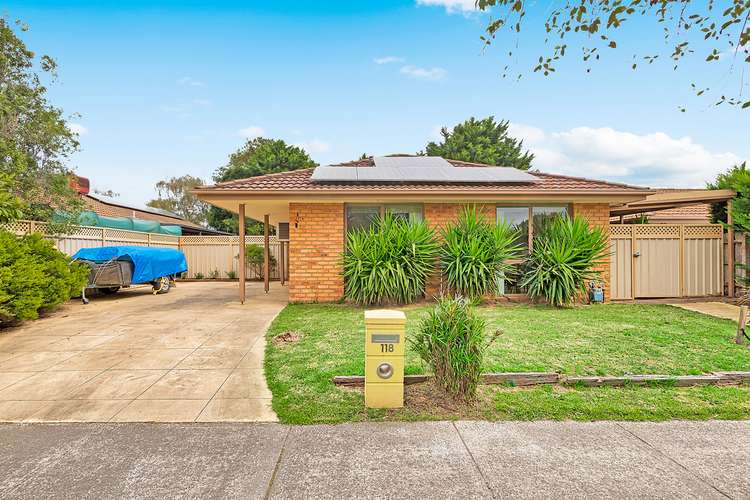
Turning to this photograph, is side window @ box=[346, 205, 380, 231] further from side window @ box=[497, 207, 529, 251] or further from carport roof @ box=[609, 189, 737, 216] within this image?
carport roof @ box=[609, 189, 737, 216]

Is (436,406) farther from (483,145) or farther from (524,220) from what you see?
(483,145)

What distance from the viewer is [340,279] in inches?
361

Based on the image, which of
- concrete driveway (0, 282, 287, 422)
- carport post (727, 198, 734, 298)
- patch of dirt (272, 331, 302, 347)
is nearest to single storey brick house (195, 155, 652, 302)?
concrete driveway (0, 282, 287, 422)

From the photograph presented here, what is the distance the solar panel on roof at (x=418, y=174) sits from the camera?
9.20 metres

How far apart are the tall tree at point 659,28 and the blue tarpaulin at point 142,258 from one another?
1062cm

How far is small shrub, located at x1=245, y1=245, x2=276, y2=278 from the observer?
52.0ft

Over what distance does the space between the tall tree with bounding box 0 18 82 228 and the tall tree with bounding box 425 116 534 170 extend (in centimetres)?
2509

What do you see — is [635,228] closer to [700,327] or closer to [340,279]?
[700,327]

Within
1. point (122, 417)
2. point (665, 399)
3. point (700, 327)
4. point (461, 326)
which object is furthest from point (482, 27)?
point (700, 327)

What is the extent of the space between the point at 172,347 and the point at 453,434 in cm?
441

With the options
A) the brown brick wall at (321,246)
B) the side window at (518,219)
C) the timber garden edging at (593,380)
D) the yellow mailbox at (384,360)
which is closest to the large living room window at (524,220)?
the side window at (518,219)

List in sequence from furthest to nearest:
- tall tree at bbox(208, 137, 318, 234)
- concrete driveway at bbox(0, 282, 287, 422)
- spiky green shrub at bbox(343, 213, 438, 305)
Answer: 1. tall tree at bbox(208, 137, 318, 234)
2. spiky green shrub at bbox(343, 213, 438, 305)
3. concrete driveway at bbox(0, 282, 287, 422)

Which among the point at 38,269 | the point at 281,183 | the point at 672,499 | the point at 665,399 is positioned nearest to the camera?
the point at 672,499

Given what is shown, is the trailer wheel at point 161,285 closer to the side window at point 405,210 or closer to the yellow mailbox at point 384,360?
the side window at point 405,210
